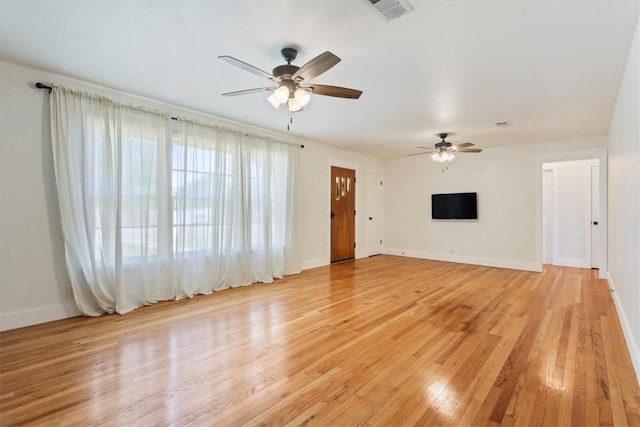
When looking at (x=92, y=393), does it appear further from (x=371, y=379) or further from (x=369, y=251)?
(x=369, y=251)

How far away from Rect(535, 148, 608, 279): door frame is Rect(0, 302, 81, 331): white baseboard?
7.56 m

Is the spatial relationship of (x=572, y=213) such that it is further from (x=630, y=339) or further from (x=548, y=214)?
(x=630, y=339)

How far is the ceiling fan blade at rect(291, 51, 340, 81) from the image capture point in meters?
2.19

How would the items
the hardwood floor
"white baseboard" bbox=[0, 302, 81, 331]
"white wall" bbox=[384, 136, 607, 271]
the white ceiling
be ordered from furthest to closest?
1. "white wall" bbox=[384, 136, 607, 271]
2. "white baseboard" bbox=[0, 302, 81, 331]
3. the white ceiling
4. the hardwood floor

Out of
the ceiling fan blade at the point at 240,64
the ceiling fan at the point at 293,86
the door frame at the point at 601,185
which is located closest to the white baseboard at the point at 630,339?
the door frame at the point at 601,185

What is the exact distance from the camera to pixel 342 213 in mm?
6984

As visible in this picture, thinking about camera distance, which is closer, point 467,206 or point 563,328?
point 563,328

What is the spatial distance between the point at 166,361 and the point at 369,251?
5974 mm

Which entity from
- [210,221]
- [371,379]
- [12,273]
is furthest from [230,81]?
[371,379]

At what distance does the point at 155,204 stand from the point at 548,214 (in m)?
7.97

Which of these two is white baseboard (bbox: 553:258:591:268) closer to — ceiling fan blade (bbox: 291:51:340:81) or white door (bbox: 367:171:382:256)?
white door (bbox: 367:171:382:256)

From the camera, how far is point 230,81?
332 cm

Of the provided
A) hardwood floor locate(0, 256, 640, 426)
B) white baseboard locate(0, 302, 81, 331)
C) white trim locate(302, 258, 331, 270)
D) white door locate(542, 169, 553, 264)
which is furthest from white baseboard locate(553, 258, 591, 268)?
white baseboard locate(0, 302, 81, 331)

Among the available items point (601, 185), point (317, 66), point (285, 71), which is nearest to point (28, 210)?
point (285, 71)
